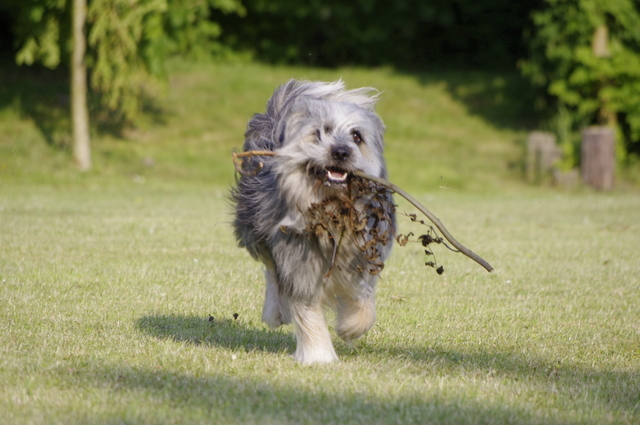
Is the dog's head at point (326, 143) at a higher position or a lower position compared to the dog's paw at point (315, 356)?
higher

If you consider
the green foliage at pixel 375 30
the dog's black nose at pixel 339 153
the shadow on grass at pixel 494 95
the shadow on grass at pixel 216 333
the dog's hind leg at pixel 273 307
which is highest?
the green foliage at pixel 375 30

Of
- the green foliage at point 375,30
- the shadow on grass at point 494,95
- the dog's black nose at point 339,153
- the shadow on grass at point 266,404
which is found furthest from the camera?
the green foliage at point 375,30

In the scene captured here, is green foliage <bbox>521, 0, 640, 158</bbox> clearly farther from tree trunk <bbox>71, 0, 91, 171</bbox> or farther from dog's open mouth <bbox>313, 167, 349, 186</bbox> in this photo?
dog's open mouth <bbox>313, 167, 349, 186</bbox>

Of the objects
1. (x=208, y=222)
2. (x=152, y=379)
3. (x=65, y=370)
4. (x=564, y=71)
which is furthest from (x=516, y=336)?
(x=564, y=71)

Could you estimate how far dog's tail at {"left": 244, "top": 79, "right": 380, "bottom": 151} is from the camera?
5.06 m

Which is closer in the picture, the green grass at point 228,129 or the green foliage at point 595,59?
the green grass at point 228,129

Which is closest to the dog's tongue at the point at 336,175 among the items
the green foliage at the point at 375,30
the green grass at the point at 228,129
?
the green grass at the point at 228,129

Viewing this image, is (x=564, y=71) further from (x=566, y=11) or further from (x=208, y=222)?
(x=208, y=222)

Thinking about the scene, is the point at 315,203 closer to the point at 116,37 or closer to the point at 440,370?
the point at 440,370

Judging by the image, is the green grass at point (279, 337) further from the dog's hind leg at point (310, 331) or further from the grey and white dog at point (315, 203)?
the grey and white dog at point (315, 203)

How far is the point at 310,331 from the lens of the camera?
476 centimetres

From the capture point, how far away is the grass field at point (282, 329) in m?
3.92

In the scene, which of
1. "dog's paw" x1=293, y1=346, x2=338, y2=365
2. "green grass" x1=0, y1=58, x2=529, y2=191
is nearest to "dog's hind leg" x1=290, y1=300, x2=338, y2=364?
"dog's paw" x1=293, y1=346, x2=338, y2=365

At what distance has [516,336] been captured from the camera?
5.63 meters
